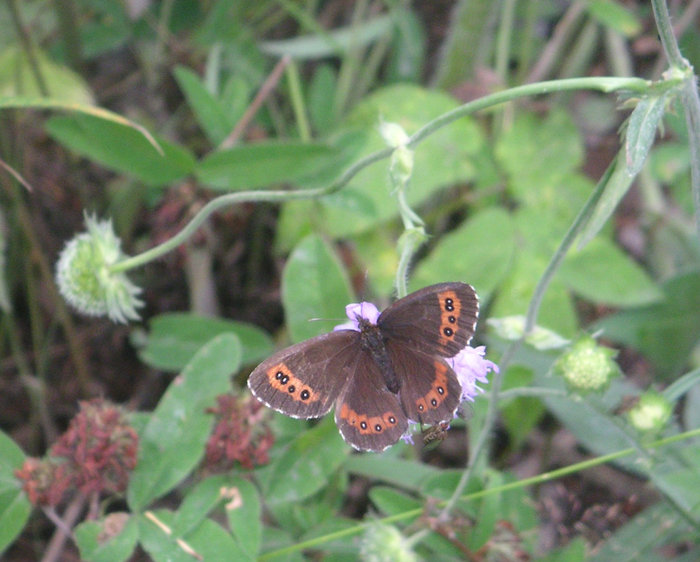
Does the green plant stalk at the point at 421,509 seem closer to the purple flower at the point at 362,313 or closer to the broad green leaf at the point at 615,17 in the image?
the purple flower at the point at 362,313

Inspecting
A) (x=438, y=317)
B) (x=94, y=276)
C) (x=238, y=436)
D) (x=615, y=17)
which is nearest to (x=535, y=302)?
(x=438, y=317)

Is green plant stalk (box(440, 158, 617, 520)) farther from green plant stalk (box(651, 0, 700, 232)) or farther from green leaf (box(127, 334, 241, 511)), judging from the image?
green leaf (box(127, 334, 241, 511))

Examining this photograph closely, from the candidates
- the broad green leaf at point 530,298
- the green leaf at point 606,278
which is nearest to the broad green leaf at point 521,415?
the broad green leaf at point 530,298

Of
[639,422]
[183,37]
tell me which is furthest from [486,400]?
[183,37]

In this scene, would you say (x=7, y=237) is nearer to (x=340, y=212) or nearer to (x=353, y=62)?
(x=340, y=212)

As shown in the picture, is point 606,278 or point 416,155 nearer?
point 606,278

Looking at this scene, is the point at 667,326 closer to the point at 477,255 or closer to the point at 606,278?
the point at 606,278
